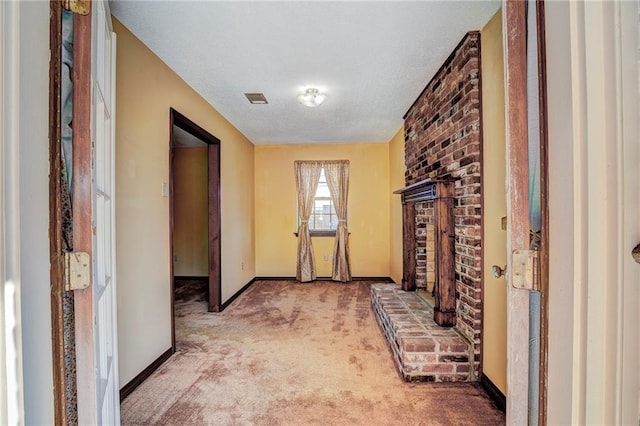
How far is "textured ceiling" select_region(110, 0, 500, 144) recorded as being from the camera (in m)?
1.84

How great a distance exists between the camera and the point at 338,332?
306cm

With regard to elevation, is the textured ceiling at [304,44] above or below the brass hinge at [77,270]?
above

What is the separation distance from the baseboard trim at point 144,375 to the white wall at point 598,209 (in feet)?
7.47

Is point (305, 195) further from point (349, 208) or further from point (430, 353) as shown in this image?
point (430, 353)

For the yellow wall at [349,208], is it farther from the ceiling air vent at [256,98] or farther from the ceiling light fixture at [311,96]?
the ceiling light fixture at [311,96]

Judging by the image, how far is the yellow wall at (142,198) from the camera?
6.60 ft

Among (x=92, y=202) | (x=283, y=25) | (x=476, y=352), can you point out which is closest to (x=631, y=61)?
(x=92, y=202)

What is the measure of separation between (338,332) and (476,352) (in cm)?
130

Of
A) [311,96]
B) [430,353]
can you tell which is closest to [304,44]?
[311,96]

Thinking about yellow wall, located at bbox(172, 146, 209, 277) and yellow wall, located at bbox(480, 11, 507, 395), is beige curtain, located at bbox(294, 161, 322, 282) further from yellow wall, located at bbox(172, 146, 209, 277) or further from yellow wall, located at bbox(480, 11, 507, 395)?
yellow wall, located at bbox(480, 11, 507, 395)

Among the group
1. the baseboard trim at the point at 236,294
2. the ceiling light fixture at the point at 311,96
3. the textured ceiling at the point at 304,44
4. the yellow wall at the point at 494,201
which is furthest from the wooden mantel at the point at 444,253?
the baseboard trim at the point at 236,294

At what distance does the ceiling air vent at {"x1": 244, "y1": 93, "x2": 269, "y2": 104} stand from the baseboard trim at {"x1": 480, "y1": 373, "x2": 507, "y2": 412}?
3.01 meters

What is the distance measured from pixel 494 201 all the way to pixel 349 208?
353 centimetres

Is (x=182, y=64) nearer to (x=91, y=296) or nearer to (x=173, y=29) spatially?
(x=173, y=29)
